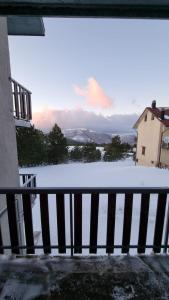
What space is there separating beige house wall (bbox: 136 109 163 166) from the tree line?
2982 mm

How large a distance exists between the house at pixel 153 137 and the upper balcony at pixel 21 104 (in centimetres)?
1274

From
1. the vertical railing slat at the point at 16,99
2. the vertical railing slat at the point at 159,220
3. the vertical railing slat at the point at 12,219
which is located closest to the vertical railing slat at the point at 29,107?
the vertical railing slat at the point at 16,99

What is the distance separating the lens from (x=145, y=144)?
62.2 feet

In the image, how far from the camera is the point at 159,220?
2.17m

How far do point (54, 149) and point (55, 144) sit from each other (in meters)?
0.52

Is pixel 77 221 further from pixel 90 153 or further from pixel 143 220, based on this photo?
pixel 90 153

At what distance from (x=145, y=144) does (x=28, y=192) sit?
60.0ft

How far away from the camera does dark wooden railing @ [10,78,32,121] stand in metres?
4.49

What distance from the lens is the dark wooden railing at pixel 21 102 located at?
4489mm

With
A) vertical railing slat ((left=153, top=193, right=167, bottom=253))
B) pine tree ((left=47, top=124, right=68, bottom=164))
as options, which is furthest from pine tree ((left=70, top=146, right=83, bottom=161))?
vertical railing slat ((left=153, top=193, right=167, bottom=253))

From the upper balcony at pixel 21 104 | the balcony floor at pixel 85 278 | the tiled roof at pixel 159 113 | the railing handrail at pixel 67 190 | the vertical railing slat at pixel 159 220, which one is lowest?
the balcony floor at pixel 85 278

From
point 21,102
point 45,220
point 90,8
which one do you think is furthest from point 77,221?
point 21,102

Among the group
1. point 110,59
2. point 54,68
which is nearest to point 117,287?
point 54,68

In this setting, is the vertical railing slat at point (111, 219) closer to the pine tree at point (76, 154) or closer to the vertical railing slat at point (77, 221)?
the vertical railing slat at point (77, 221)
